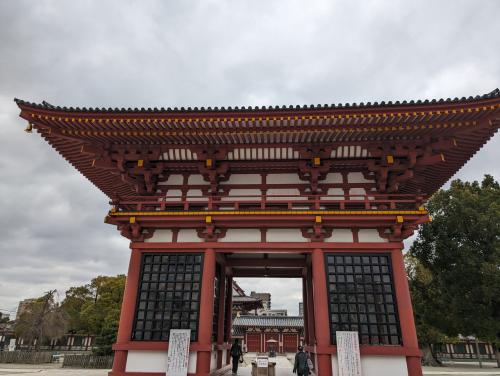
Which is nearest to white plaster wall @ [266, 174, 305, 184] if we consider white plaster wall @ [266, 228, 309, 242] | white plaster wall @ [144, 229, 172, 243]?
white plaster wall @ [266, 228, 309, 242]

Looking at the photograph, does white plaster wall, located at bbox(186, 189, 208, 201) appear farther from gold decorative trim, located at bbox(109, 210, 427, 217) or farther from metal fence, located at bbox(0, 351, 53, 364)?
metal fence, located at bbox(0, 351, 53, 364)

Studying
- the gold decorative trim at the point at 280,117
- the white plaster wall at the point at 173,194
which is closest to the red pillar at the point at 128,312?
the white plaster wall at the point at 173,194

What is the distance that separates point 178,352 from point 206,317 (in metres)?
1.23

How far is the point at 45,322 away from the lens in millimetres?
37844

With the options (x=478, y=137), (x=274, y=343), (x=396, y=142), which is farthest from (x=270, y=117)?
(x=274, y=343)

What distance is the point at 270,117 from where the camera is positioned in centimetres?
1030

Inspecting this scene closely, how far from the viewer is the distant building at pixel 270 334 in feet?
146

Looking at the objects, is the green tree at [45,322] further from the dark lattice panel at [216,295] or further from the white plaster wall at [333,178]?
the white plaster wall at [333,178]

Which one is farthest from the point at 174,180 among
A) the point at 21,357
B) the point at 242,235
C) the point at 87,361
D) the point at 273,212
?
the point at 21,357

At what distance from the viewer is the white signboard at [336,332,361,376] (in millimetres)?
9336

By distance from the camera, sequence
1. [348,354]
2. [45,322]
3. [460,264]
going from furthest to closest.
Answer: [45,322], [460,264], [348,354]

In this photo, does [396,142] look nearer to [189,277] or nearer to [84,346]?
[189,277]

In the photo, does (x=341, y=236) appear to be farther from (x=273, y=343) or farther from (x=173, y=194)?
(x=273, y=343)

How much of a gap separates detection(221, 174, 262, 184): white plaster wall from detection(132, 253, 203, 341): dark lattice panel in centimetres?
300
